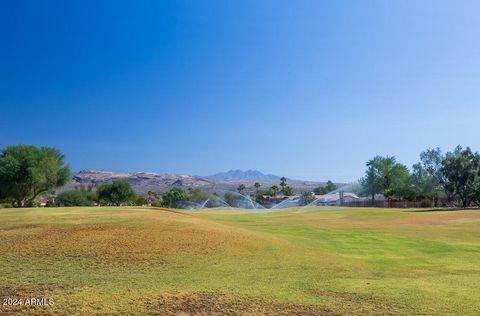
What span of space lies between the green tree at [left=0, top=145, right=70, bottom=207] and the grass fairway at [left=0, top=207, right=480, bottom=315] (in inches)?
2010

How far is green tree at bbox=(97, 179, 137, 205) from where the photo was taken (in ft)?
372

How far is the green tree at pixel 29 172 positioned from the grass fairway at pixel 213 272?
167ft

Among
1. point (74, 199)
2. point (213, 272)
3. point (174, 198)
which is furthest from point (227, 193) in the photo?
point (213, 272)

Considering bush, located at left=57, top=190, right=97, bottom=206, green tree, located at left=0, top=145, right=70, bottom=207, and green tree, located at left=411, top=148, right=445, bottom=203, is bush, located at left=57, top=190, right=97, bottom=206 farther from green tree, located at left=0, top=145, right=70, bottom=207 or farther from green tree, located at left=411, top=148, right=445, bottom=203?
green tree, located at left=411, top=148, right=445, bottom=203

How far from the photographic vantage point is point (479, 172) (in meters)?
81.8

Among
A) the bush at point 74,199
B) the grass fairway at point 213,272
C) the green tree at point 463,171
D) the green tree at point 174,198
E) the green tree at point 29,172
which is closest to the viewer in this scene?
the grass fairway at point 213,272

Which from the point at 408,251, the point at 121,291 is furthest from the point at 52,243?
the point at 408,251

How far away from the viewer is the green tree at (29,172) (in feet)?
226

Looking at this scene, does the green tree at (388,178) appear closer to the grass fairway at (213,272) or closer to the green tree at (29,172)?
the green tree at (29,172)

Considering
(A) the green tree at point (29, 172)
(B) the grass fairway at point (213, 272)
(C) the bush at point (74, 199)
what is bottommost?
(B) the grass fairway at point (213, 272)

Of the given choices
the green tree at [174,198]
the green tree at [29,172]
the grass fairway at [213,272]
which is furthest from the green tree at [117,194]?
the grass fairway at [213,272]

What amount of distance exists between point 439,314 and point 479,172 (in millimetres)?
82567

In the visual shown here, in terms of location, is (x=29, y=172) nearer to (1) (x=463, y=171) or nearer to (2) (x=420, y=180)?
(1) (x=463, y=171)

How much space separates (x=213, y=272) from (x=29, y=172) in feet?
211
